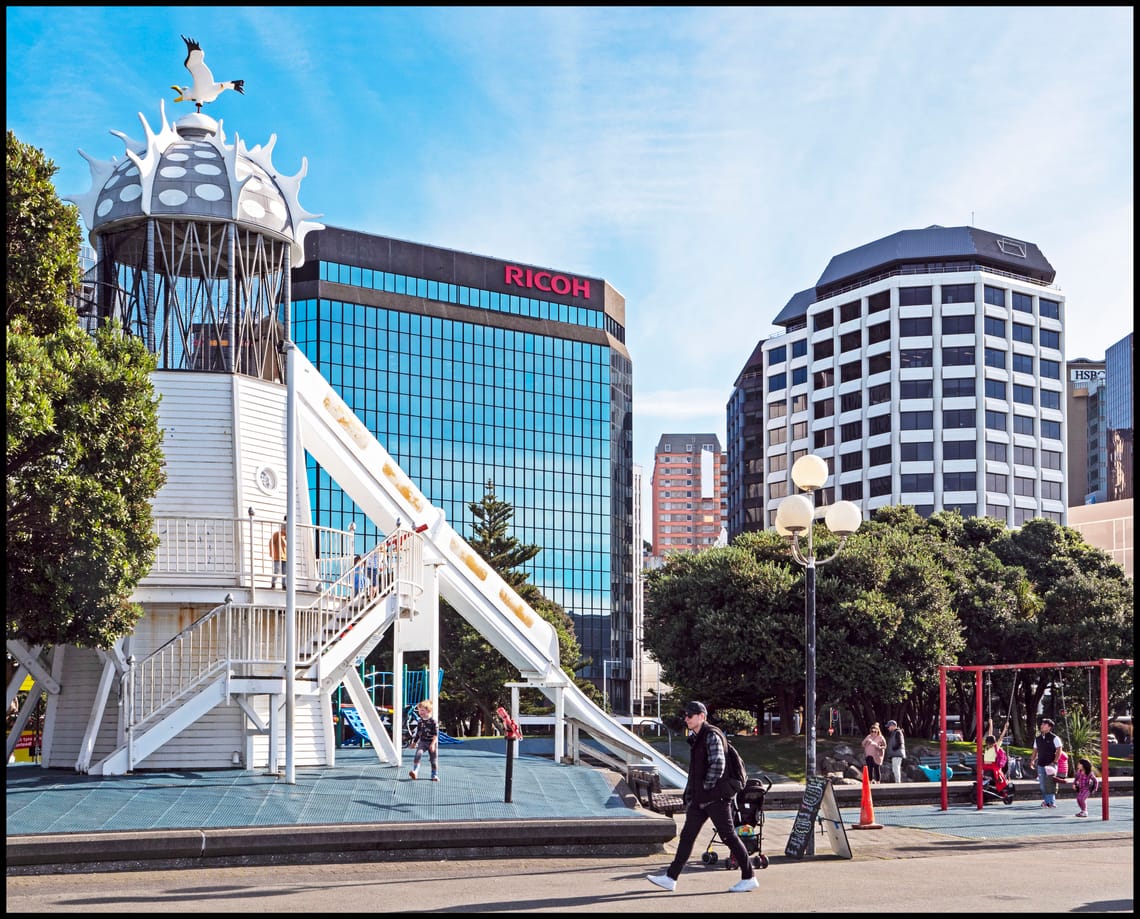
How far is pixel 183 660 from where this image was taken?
23.2m

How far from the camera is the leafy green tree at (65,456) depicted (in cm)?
1747

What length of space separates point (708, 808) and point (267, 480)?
48.0 ft

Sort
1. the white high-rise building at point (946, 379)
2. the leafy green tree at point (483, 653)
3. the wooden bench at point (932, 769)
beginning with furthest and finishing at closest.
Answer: the white high-rise building at point (946, 379) < the leafy green tree at point (483, 653) < the wooden bench at point (932, 769)

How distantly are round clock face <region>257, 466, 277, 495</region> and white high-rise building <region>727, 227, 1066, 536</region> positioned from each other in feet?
262

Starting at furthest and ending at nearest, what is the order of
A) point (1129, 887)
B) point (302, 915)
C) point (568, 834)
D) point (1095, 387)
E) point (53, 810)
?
point (1095, 387) < point (53, 810) < point (568, 834) < point (1129, 887) < point (302, 915)

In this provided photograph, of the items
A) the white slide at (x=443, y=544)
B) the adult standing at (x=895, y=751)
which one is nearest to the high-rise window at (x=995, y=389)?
the adult standing at (x=895, y=751)

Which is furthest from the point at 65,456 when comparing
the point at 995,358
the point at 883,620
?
the point at 995,358

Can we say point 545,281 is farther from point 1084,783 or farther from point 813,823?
point 813,823

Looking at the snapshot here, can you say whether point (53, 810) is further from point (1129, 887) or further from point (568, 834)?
point (1129, 887)

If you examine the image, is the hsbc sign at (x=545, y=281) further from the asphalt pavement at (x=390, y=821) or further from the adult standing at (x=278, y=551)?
the asphalt pavement at (x=390, y=821)

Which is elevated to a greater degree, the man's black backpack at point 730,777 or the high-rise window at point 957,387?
the high-rise window at point 957,387

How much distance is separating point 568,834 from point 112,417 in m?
8.27

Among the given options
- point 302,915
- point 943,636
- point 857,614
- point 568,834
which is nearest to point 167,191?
point 568,834

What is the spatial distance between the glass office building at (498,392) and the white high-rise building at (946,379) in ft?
78.7
